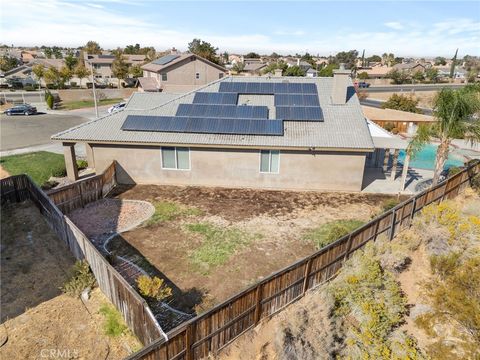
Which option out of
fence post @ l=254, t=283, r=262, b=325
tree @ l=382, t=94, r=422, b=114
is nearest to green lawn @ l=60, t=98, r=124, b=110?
tree @ l=382, t=94, r=422, b=114

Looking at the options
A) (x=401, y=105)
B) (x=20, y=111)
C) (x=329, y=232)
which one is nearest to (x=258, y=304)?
(x=329, y=232)

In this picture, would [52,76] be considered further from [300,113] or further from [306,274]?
[306,274]

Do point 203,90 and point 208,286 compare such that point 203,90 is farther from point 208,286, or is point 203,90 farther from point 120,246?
point 208,286

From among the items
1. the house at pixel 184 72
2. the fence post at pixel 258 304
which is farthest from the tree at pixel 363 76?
the fence post at pixel 258 304

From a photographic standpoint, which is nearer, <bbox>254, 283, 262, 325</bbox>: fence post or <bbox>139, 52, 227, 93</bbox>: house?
<bbox>254, 283, 262, 325</bbox>: fence post

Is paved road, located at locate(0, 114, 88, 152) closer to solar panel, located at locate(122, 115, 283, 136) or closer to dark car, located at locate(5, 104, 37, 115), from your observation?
dark car, located at locate(5, 104, 37, 115)

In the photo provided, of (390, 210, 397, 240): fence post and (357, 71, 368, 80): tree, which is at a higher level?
(357, 71, 368, 80): tree

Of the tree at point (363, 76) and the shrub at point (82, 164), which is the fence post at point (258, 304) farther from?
the tree at point (363, 76)

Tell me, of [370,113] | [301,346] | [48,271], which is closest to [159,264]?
[48,271]
